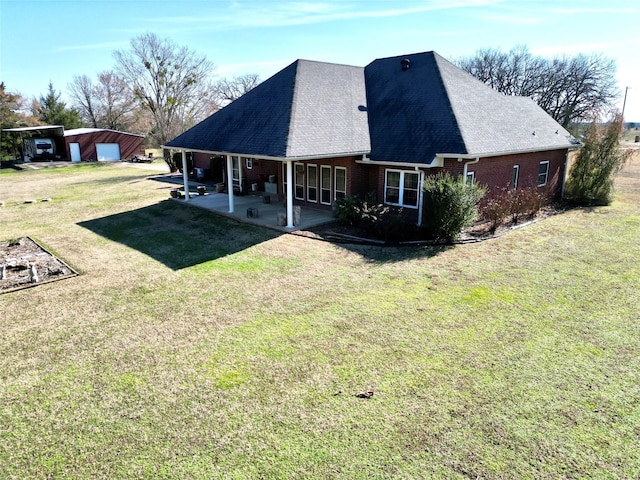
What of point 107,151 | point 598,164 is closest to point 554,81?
point 598,164

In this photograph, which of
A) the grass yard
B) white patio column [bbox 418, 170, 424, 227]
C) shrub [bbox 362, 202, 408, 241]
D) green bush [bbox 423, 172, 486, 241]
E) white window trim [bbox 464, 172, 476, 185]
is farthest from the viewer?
white window trim [bbox 464, 172, 476, 185]

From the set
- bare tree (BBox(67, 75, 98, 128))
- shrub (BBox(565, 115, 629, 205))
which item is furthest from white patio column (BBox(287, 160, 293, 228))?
bare tree (BBox(67, 75, 98, 128))

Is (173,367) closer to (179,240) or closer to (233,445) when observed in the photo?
(233,445)

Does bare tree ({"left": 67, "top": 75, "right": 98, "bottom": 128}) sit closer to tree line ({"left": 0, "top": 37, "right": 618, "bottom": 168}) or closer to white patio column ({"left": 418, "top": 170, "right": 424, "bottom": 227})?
tree line ({"left": 0, "top": 37, "right": 618, "bottom": 168})

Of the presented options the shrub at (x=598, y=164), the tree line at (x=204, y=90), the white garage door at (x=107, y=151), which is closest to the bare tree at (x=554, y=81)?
the tree line at (x=204, y=90)

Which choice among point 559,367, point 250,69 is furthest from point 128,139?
point 559,367

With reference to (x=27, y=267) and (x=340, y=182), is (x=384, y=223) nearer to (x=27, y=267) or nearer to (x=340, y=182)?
(x=340, y=182)

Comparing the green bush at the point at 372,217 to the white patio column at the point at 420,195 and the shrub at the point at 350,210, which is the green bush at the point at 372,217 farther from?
the white patio column at the point at 420,195
